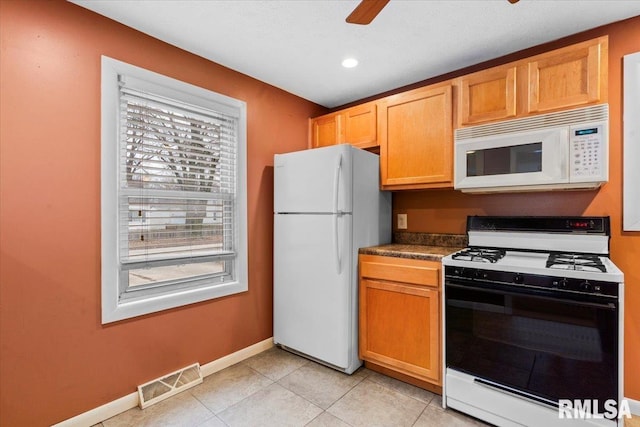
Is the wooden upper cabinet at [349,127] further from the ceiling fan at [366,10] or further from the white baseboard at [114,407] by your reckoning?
the white baseboard at [114,407]

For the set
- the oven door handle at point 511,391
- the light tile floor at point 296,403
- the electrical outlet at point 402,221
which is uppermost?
the electrical outlet at point 402,221

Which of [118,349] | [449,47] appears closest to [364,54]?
[449,47]

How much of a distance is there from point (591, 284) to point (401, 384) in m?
1.35

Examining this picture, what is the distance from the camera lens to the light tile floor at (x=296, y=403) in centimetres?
181

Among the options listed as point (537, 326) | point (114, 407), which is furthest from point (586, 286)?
point (114, 407)

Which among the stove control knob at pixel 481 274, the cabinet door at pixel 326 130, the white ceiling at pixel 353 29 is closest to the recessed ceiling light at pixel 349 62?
the white ceiling at pixel 353 29

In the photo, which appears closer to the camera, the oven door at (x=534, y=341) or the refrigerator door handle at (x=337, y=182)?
the oven door at (x=534, y=341)

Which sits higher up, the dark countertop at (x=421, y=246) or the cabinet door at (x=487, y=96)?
the cabinet door at (x=487, y=96)

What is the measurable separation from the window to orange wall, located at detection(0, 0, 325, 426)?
8 cm

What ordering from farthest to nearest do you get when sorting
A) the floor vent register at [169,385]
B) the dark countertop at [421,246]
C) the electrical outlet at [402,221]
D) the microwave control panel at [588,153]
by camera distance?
the electrical outlet at [402,221] → the dark countertop at [421,246] → the floor vent register at [169,385] → the microwave control panel at [588,153]

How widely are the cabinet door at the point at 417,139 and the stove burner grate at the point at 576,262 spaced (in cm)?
80

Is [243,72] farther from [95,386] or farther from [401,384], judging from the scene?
[401,384]

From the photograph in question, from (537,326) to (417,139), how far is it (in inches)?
57.4

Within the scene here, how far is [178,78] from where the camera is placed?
218 centimetres
